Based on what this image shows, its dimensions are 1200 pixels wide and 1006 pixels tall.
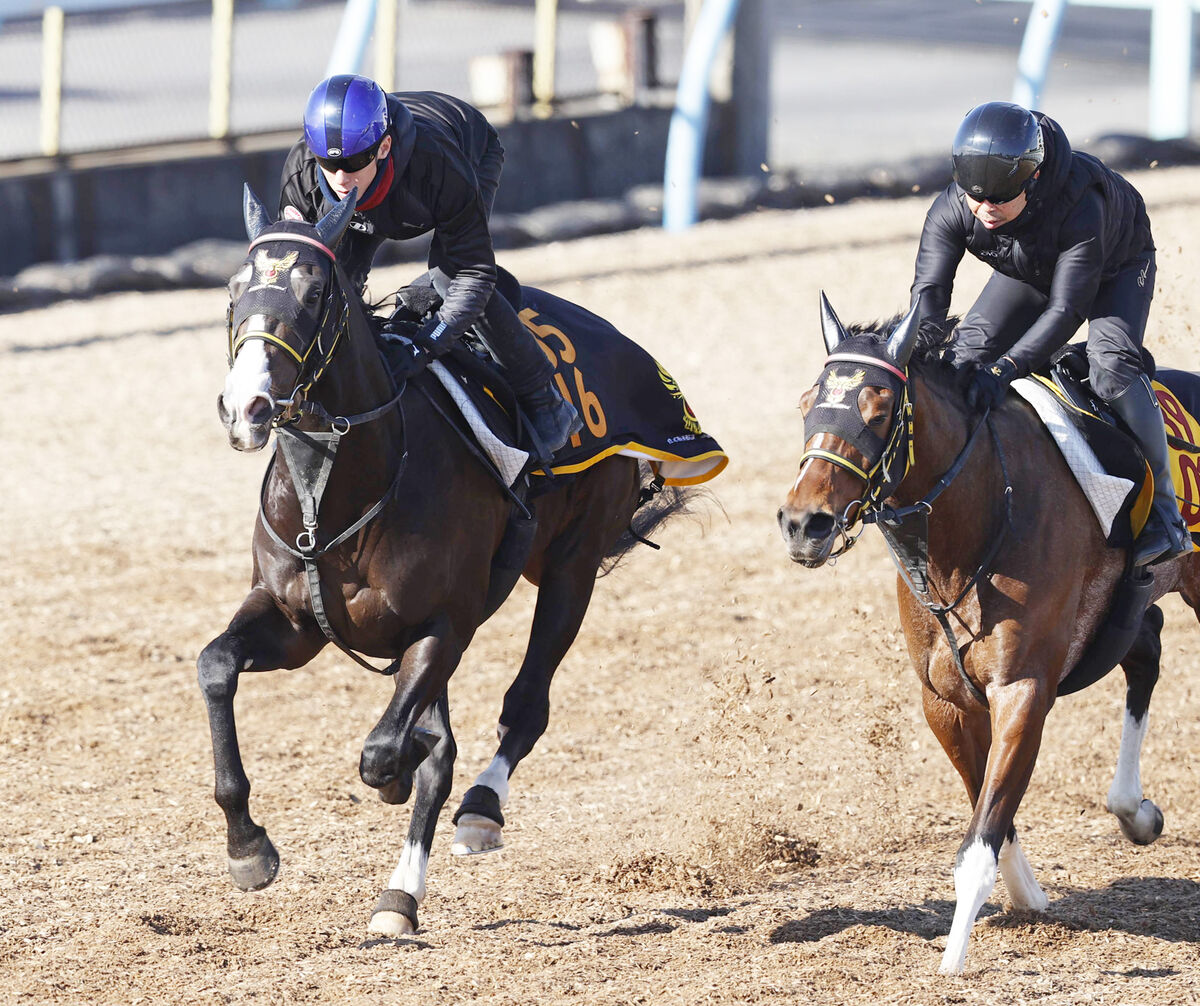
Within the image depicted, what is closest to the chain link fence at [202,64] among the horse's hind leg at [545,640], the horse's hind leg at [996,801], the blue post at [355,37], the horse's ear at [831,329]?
the blue post at [355,37]

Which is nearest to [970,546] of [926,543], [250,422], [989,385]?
[926,543]

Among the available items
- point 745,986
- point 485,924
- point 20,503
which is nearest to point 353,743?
point 485,924

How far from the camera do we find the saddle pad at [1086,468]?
17.5ft

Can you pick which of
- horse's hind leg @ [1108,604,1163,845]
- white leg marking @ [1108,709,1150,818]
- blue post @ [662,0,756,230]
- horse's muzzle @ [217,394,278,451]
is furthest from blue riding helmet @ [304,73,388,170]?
blue post @ [662,0,756,230]

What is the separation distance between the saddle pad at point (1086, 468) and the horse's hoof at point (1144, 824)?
1.23 m

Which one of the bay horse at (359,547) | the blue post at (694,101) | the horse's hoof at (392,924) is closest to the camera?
the bay horse at (359,547)

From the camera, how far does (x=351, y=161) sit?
203 inches

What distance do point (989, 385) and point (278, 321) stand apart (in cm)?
207

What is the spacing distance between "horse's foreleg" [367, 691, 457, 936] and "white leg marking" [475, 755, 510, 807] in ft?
0.77

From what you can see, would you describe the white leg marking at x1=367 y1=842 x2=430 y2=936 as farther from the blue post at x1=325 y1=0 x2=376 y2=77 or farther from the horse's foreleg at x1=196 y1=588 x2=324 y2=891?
the blue post at x1=325 y1=0 x2=376 y2=77

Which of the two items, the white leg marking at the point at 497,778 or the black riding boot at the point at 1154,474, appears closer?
the black riding boot at the point at 1154,474

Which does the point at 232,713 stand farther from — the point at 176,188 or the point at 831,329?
the point at 176,188

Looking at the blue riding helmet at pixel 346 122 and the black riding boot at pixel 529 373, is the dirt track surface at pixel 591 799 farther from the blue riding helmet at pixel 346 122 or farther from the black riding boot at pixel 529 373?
the blue riding helmet at pixel 346 122

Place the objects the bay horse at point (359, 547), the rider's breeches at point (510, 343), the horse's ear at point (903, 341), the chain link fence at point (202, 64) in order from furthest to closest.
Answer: the chain link fence at point (202, 64)
the rider's breeches at point (510, 343)
the bay horse at point (359, 547)
the horse's ear at point (903, 341)
